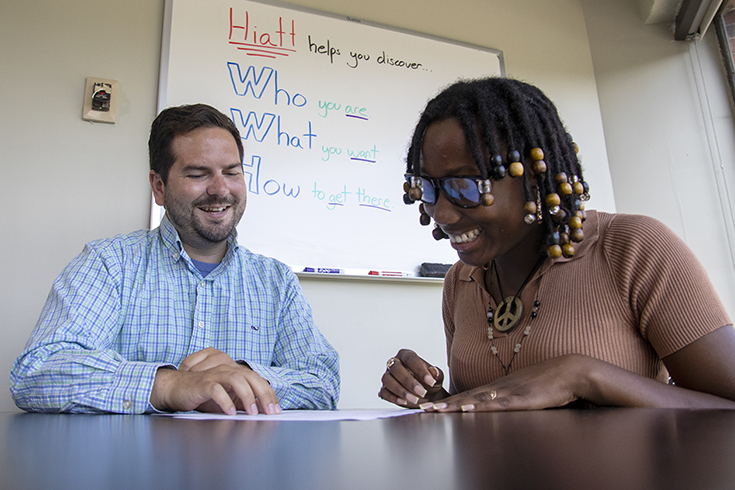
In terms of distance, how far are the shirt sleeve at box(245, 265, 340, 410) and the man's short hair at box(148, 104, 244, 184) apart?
0.43 meters

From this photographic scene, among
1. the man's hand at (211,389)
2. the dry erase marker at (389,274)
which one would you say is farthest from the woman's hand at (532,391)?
the dry erase marker at (389,274)

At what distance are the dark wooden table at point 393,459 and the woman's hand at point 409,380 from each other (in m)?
0.48

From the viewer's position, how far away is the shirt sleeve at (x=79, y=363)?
2.70ft

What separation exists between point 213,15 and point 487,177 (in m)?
1.39

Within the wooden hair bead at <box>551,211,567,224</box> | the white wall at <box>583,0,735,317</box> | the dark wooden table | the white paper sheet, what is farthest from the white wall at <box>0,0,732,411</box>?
the dark wooden table

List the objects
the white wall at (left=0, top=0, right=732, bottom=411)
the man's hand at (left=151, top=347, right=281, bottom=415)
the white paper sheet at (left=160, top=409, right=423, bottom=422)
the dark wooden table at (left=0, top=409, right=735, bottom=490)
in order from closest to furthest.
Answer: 1. the dark wooden table at (left=0, top=409, right=735, bottom=490)
2. the white paper sheet at (left=160, top=409, right=423, bottom=422)
3. the man's hand at (left=151, top=347, right=281, bottom=415)
4. the white wall at (left=0, top=0, right=732, bottom=411)

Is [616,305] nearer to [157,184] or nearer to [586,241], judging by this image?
[586,241]

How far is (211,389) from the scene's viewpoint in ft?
2.39

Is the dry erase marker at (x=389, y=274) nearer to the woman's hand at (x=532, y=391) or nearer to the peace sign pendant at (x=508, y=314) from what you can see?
the peace sign pendant at (x=508, y=314)

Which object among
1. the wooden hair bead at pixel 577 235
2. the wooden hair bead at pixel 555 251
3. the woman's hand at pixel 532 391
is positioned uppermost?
the wooden hair bead at pixel 577 235

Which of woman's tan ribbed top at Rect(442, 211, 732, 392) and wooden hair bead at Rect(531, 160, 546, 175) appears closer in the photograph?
woman's tan ribbed top at Rect(442, 211, 732, 392)

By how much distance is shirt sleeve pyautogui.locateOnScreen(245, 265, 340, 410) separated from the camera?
102 cm

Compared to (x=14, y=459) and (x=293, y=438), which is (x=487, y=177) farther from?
(x=14, y=459)

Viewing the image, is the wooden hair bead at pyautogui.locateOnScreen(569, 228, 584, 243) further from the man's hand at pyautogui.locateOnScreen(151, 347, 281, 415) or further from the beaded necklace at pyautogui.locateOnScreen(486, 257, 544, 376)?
the man's hand at pyautogui.locateOnScreen(151, 347, 281, 415)
